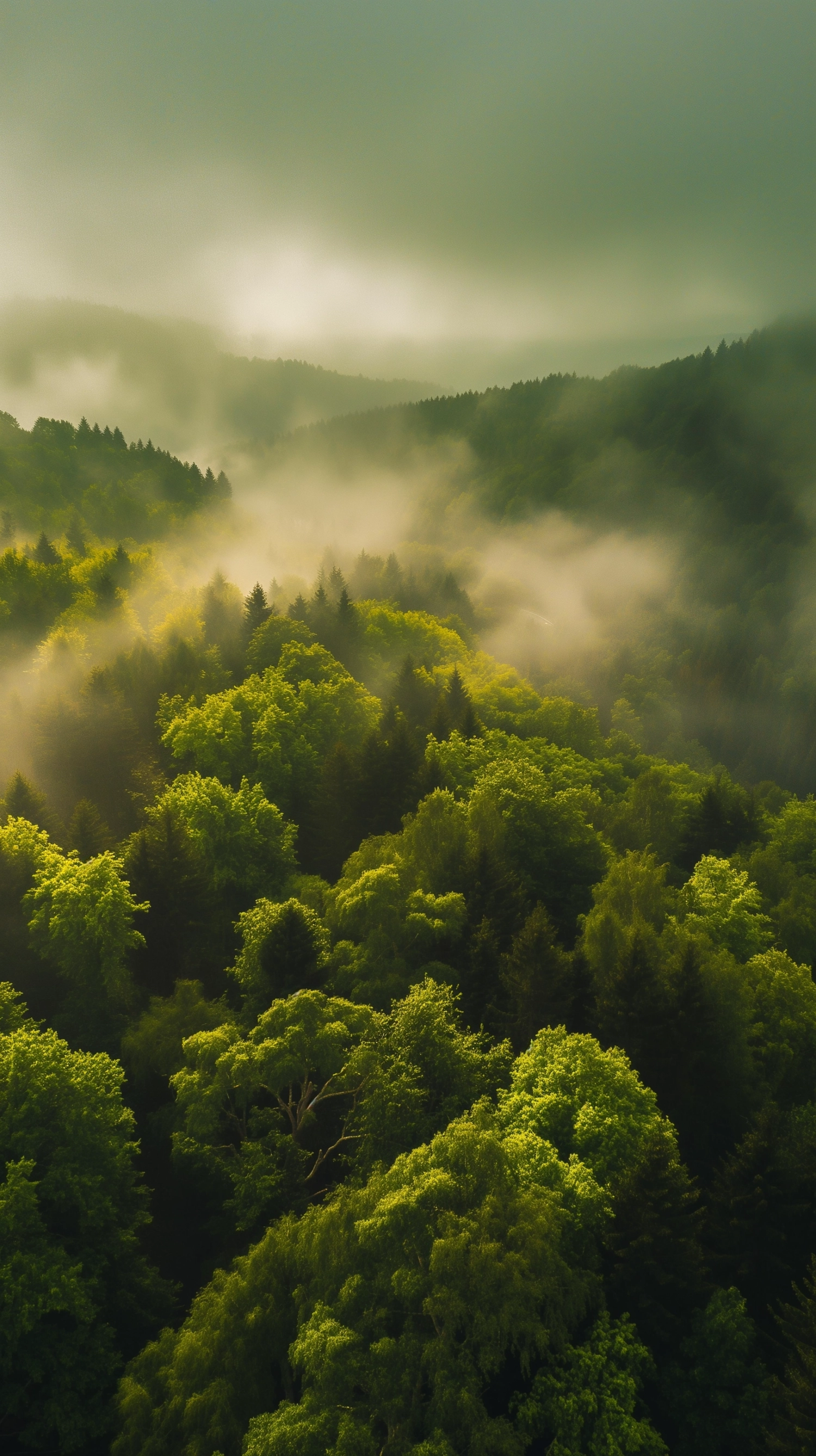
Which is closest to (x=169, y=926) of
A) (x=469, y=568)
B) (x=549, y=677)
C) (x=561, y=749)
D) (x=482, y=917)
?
(x=482, y=917)

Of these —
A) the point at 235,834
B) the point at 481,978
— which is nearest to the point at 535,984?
the point at 481,978

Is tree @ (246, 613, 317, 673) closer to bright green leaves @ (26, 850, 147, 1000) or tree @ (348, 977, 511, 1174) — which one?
bright green leaves @ (26, 850, 147, 1000)

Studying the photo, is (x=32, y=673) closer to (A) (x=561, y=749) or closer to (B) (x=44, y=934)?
(B) (x=44, y=934)

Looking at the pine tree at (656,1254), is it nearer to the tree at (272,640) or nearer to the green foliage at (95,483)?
the tree at (272,640)

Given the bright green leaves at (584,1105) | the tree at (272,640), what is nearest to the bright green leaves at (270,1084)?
the bright green leaves at (584,1105)

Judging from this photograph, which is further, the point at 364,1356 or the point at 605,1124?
the point at 605,1124

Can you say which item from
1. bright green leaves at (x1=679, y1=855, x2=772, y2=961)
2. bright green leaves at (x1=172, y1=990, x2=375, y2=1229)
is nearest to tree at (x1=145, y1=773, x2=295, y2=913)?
bright green leaves at (x1=172, y1=990, x2=375, y2=1229)
